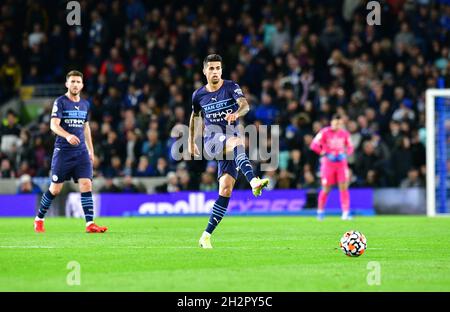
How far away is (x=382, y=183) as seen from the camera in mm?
24953

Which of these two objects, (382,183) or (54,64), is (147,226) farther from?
(54,64)

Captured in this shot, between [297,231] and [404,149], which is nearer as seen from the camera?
[297,231]

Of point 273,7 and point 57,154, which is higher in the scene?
point 273,7

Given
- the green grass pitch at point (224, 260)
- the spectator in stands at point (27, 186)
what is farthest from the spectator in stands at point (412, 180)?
the spectator in stands at point (27, 186)

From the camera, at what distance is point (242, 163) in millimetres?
12422

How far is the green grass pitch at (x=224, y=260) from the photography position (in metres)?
9.11

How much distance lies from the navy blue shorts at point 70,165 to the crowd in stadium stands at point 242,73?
9267 millimetres

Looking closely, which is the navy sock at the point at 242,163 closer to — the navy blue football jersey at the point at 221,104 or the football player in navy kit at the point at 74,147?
the navy blue football jersey at the point at 221,104

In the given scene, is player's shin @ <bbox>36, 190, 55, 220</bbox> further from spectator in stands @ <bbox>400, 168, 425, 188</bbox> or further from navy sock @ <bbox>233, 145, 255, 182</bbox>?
spectator in stands @ <bbox>400, 168, 425, 188</bbox>

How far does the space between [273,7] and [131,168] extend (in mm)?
7104

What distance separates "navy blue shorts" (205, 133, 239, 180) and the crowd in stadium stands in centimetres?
1251

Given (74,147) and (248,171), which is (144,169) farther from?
(248,171)

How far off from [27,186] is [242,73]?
7038 millimetres

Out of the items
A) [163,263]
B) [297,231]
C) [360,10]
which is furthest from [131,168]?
[163,263]
